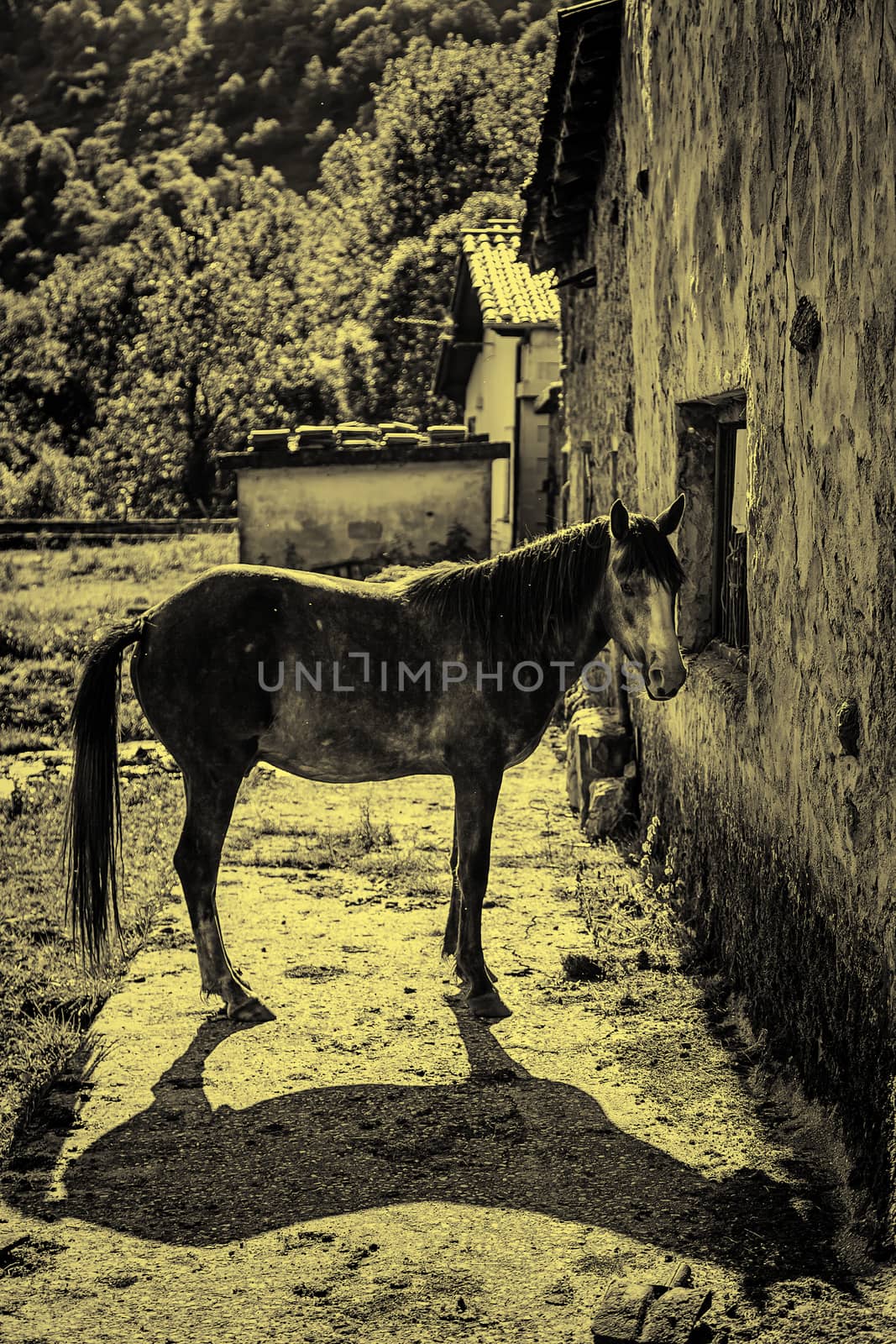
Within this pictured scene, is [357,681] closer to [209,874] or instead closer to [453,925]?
[209,874]

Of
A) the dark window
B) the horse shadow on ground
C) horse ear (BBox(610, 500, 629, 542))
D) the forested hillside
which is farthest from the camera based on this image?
the forested hillside

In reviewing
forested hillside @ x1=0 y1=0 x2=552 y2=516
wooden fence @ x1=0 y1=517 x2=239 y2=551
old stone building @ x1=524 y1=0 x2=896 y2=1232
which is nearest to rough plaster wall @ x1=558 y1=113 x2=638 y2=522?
old stone building @ x1=524 y1=0 x2=896 y2=1232

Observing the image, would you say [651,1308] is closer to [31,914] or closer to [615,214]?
[31,914]

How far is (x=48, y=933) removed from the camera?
237 inches

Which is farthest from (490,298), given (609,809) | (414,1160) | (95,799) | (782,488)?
(414,1160)

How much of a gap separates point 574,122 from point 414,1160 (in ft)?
23.9

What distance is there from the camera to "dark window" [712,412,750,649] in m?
6.07

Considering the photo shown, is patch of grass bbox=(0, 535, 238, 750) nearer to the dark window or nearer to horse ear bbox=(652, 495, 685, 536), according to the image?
horse ear bbox=(652, 495, 685, 536)

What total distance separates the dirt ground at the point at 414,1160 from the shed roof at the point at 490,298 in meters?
12.4

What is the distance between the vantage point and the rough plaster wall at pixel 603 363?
826 centimetres

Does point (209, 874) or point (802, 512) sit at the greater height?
point (802, 512)

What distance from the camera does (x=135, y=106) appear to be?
87875 millimetres

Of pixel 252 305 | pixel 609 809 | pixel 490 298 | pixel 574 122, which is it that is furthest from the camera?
pixel 252 305

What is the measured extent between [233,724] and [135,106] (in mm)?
93771
